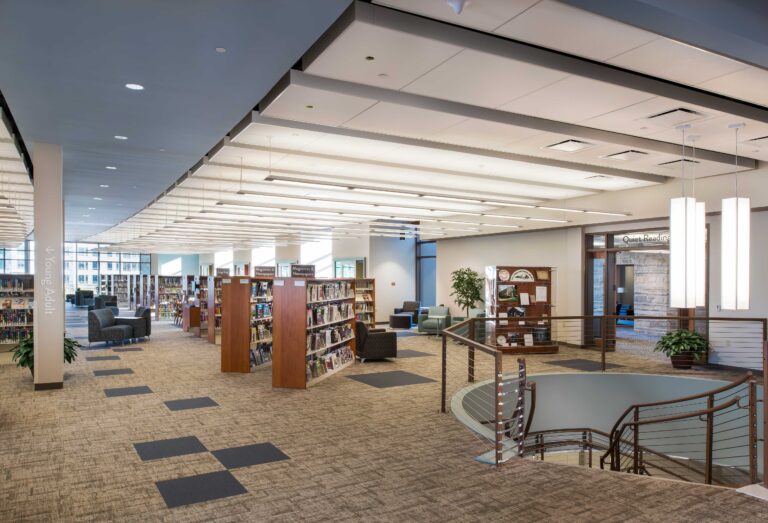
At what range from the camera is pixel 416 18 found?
14.9 ft

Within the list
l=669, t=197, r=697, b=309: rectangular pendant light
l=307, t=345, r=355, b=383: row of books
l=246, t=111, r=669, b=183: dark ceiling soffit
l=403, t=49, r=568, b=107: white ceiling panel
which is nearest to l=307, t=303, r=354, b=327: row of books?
l=307, t=345, r=355, b=383: row of books

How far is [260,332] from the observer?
35.6 ft

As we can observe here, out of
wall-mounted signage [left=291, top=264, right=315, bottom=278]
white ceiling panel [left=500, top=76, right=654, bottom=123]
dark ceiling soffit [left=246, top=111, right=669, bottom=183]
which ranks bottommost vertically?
wall-mounted signage [left=291, top=264, right=315, bottom=278]

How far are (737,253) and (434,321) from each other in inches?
419

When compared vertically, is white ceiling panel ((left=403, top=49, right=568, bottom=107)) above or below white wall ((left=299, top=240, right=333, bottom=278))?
above

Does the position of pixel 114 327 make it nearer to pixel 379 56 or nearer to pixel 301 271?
pixel 301 271

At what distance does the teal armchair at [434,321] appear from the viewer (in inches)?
656

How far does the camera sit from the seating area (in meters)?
13.8

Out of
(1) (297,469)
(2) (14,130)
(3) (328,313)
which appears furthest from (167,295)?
(1) (297,469)

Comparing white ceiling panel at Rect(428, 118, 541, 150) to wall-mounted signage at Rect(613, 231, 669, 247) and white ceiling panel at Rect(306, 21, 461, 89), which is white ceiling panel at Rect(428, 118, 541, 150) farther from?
wall-mounted signage at Rect(613, 231, 669, 247)

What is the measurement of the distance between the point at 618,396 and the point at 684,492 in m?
5.61

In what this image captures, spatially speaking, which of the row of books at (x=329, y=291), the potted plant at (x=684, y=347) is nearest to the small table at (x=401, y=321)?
the row of books at (x=329, y=291)

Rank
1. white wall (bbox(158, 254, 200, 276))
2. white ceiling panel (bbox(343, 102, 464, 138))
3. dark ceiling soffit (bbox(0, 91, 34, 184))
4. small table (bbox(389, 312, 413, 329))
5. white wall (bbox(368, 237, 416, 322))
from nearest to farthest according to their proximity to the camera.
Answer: white ceiling panel (bbox(343, 102, 464, 138)) → dark ceiling soffit (bbox(0, 91, 34, 184)) → small table (bbox(389, 312, 413, 329)) → white wall (bbox(368, 237, 416, 322)) → white wall (bbox(158, 254, 200, 276))

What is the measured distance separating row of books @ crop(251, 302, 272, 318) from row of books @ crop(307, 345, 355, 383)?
1672 millimetres
